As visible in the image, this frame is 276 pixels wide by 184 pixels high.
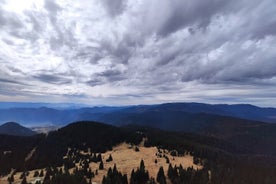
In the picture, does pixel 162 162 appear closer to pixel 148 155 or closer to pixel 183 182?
pixel 148 155

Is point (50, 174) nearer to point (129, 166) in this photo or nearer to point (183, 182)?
point (129, 166)

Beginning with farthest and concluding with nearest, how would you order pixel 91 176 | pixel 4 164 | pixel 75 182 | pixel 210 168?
pixel 4 164, pixel 210 168, pixel 91 176, pixel 75 182

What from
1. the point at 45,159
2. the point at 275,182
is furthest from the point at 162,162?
the point at 45,159

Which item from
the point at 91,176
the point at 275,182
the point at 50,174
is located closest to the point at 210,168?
the point at 275,182

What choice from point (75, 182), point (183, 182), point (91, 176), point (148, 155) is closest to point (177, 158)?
point (148, 155)

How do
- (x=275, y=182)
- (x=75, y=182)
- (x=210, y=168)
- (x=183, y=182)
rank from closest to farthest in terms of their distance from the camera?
(x=75, y=182) < (x=183, y=182) < (x=275, y=182) < (x=210, y=168)

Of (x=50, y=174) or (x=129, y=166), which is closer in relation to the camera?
(x=50, y=174)

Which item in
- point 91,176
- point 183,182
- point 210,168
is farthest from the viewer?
point 210,168

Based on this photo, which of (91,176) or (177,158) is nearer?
(91,176)

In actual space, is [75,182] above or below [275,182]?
above
